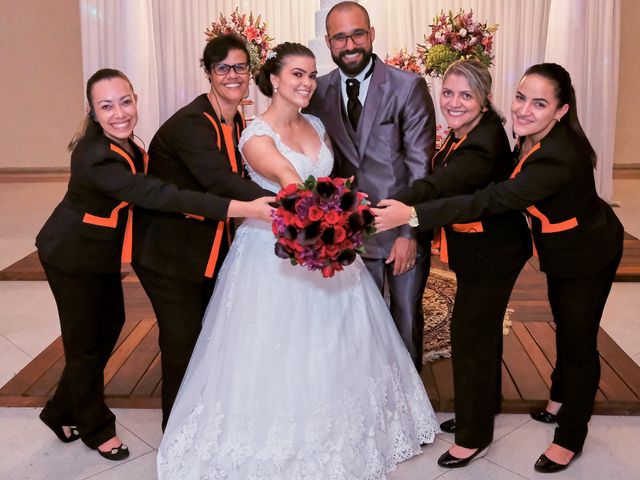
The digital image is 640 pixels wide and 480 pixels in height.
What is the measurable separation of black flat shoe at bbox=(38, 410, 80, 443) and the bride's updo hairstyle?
69.8 inches

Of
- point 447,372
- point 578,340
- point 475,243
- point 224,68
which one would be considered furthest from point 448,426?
point 224,68

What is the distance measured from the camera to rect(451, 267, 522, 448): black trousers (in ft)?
9.45

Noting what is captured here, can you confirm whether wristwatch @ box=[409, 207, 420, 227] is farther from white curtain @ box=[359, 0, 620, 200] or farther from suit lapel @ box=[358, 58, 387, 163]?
white curtain @ box=[359, 0, 620, 200]

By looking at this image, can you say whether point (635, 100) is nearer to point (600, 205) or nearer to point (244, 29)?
point (244, 29)

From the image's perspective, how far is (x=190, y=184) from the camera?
299 cm

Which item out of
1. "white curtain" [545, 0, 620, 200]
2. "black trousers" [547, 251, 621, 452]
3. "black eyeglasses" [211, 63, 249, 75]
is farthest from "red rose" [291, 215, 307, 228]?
"white curtain" [545, 0, 620, 200]

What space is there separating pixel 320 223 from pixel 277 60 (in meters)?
0.90

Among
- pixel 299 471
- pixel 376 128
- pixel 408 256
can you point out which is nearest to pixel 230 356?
pixel 299 471

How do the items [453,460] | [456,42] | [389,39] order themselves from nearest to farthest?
[453,460]
[456,42]
[389,39]

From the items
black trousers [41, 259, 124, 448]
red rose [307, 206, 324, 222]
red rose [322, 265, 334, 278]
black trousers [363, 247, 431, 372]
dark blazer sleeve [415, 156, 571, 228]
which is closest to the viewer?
red rose [307, 206, 324, 222]

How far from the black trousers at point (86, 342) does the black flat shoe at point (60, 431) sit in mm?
23

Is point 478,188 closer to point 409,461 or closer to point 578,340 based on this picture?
point 578,340

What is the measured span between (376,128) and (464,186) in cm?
57

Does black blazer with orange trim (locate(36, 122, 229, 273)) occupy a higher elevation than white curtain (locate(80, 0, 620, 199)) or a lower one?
lower
